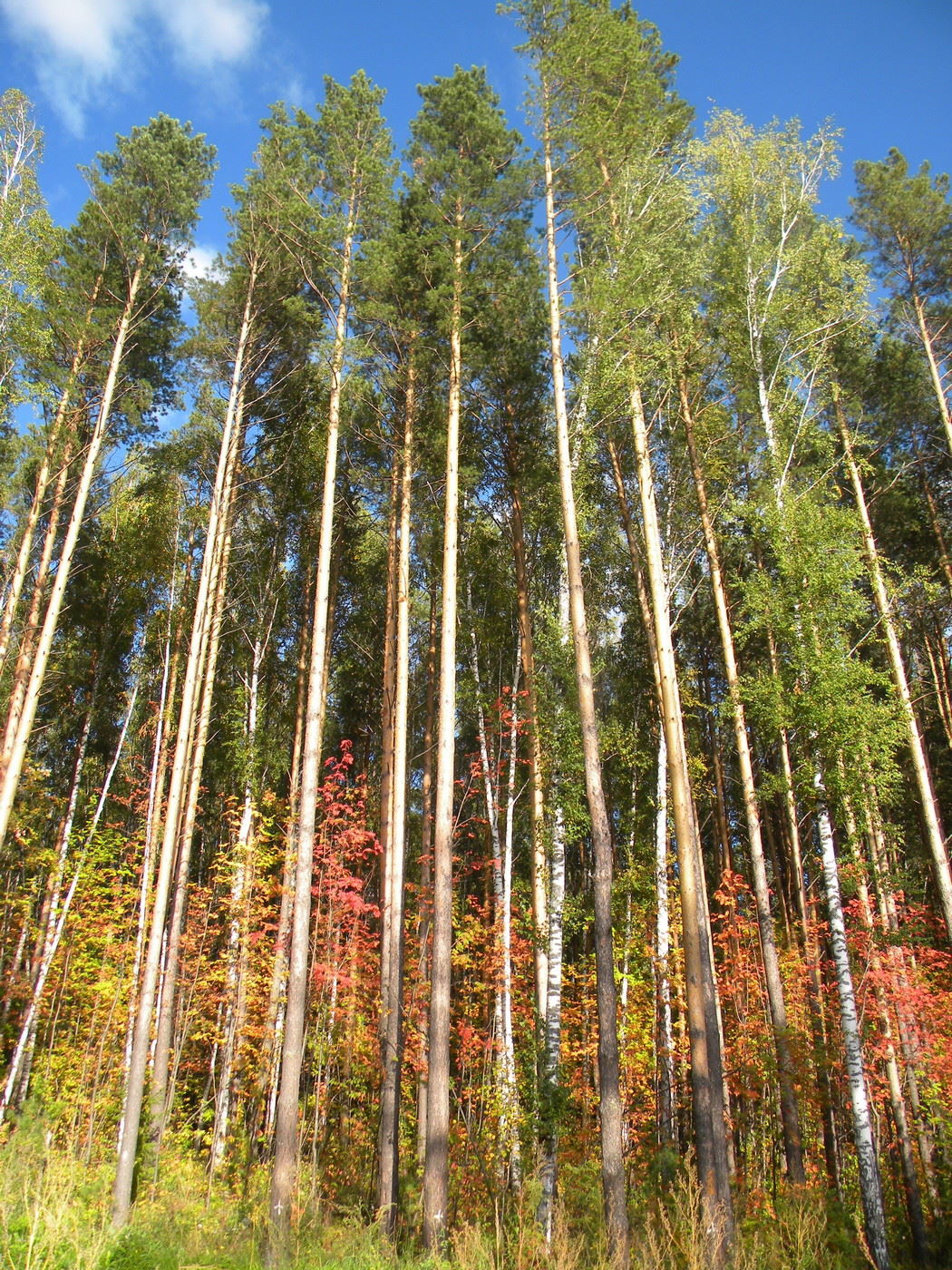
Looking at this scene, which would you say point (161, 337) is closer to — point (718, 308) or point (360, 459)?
point (360, 459)

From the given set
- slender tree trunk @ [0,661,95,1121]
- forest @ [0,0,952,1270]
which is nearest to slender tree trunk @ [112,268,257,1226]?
forest @ [0,0,952,1270]

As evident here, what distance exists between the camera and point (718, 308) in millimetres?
13492

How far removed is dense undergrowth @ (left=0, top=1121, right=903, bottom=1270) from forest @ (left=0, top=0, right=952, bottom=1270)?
0.13 meters

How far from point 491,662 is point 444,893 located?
824 centimetres

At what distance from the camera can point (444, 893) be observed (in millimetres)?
8773

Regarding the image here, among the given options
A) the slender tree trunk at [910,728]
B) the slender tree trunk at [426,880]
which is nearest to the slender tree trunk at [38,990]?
the slender tree trunk at [426,880]

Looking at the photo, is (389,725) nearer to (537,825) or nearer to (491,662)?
(537,825)

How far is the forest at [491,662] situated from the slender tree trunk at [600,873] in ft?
0.15

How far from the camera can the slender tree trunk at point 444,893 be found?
7297mm

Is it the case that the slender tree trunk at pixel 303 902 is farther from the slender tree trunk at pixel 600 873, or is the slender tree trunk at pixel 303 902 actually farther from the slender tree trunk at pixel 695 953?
the slender tree trunk at pixel 695 953

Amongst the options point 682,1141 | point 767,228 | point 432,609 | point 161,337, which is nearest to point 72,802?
point 432,609

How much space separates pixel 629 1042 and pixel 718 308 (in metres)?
14.2

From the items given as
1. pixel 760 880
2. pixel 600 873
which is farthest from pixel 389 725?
pixel 760 880

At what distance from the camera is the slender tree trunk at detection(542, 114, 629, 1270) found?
6.51m
